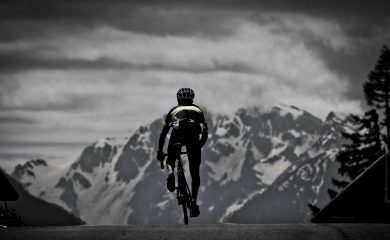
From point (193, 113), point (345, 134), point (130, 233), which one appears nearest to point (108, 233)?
point (130, 233)

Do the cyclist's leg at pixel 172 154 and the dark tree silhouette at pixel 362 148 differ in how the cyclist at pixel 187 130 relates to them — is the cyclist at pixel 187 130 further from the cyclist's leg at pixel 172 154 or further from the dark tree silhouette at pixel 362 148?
the dark tree silhouette at pixel 362 148

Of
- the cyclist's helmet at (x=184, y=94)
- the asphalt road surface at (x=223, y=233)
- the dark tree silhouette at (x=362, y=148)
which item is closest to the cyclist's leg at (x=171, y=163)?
the cyclist's helmet at (x=184, y=94)

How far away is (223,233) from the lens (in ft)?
30.3

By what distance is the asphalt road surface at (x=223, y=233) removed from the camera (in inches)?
342

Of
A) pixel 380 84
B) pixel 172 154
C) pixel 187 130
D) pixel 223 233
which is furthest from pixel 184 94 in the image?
pixel 380 84

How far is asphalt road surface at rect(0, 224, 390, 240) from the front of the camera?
869cm

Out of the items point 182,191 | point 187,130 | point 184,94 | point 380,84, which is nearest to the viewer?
point 187,130

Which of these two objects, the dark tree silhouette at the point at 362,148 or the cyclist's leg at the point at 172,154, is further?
the dark tree silhouette at the point at 362,148

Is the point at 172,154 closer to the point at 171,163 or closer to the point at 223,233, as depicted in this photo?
the point at 171,163

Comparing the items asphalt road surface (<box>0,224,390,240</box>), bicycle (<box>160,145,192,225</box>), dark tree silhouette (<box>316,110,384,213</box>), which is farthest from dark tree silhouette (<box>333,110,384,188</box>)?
asphalt road surface (<box>0,224,390,240</box>)

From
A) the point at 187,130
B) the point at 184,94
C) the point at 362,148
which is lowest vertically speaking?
the point at 362,148

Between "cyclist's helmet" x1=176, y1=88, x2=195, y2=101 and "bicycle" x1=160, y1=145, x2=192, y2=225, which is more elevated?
"cyclist's helmet" x1=176, y1=88, x2=195, y2=101

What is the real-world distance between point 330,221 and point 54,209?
172m

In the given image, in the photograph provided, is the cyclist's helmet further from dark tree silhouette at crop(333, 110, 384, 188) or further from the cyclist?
dark tree silhouette at crop(333, 110, 384, 188)
